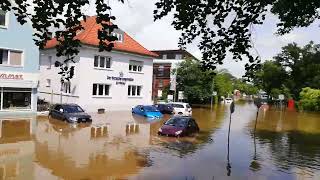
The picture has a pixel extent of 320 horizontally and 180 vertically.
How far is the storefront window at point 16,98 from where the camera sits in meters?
35.6

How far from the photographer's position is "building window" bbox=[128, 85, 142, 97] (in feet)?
160

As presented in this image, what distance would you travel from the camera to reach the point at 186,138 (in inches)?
1115

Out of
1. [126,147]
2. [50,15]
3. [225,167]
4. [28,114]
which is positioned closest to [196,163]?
[225,167]

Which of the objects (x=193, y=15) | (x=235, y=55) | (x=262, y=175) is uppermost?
(x=193, y=15)

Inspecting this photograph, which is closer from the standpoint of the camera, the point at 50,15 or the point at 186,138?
the point at 50,15

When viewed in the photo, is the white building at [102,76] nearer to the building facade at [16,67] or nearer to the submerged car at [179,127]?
the building facade at [16,67]

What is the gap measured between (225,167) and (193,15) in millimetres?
12802

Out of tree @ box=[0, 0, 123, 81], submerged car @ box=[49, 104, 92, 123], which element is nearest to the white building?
submerged car @ box=[49, 104, 92, 123]

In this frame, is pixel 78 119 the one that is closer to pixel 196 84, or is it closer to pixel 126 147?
pixel 126 147

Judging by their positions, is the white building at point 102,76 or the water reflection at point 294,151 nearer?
the water reflection at point 294,151

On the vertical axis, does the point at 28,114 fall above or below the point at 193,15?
below

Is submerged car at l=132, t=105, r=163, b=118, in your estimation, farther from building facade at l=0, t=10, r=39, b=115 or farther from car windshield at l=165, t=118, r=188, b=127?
car windshield at l=165, t=118, r=188, b=127

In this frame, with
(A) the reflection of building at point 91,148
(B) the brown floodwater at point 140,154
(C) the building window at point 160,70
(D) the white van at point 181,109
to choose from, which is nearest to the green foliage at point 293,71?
(C) the building window at point 160,70

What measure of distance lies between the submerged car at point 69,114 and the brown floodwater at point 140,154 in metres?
0.75
